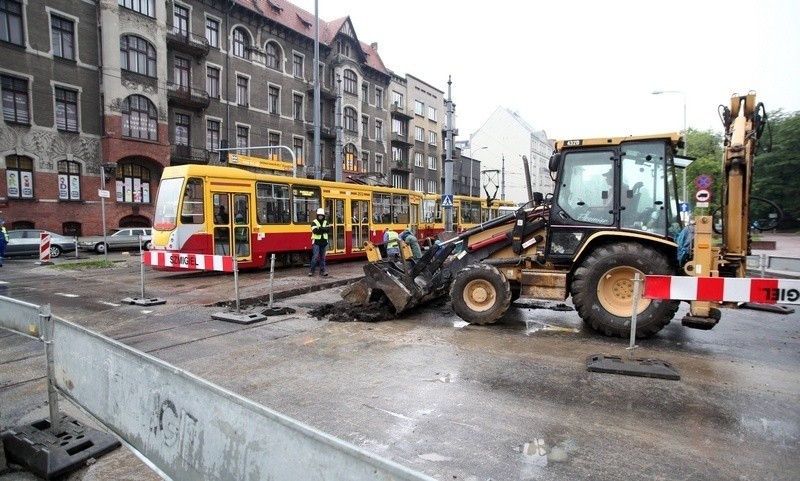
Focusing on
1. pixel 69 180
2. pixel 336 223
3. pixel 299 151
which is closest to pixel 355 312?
pixel 336 223

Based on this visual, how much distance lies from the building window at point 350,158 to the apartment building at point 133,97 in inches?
134

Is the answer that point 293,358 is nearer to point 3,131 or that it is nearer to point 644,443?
point 644,443

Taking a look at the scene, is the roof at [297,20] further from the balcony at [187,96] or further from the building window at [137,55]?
the building window at [137,55]

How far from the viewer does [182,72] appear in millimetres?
30453

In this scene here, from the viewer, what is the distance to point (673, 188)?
675 centimetres

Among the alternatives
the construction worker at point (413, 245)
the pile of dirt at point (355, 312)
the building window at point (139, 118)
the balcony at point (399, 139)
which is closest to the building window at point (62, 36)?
the building window at point (139, 118)

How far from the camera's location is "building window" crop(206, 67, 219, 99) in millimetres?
31672

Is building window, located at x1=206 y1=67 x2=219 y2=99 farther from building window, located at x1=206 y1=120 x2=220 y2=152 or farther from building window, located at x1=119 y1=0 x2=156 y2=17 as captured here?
building window, located at x1=119 y1=0 x2=156 y2=17

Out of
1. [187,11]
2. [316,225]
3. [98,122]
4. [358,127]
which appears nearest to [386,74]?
[358,127]

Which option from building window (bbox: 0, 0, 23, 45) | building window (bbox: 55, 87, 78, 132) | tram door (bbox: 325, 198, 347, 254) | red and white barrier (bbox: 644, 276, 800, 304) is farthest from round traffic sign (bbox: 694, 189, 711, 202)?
building window (bbox: 0, 0, 23, 45)

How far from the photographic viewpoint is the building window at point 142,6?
2710 cm

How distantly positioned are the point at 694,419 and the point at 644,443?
2.57 feet

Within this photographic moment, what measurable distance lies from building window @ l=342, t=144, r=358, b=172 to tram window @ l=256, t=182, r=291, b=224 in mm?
27393

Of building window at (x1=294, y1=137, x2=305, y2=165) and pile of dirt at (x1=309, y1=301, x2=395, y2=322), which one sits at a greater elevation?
building window at (x1=294, y1=137, x2=305, y2=165)
